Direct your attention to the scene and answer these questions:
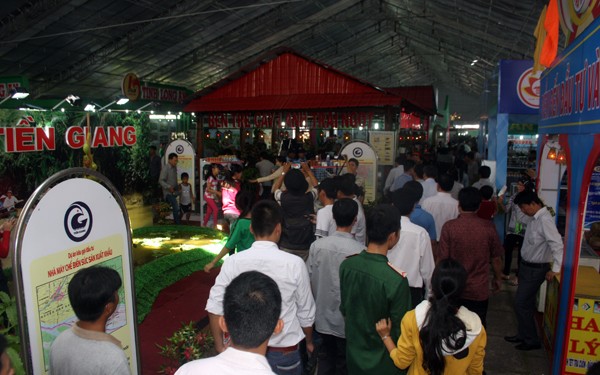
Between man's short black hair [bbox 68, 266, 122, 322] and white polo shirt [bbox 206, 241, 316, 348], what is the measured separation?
2.45 feet

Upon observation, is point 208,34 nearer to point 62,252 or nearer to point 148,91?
point 148,91

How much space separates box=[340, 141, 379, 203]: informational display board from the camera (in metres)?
10.2

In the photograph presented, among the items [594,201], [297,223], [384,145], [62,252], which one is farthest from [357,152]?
[62,252]

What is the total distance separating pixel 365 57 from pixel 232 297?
2784 centimetres

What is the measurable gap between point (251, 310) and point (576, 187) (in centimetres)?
276

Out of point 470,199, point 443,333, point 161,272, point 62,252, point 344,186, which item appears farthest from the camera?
point 161,272

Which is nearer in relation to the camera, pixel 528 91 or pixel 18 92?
pixel 528 91

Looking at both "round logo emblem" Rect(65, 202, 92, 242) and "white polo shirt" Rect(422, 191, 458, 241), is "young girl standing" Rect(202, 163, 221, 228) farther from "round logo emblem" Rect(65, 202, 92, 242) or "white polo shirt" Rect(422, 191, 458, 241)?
"round logo emblem" Rect(65, 202, 92, 242)

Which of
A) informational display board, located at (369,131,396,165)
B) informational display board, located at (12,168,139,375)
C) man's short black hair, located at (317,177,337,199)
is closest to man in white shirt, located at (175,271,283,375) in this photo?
informational display board, located at (12,168,139,375)

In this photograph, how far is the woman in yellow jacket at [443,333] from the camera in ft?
7.59

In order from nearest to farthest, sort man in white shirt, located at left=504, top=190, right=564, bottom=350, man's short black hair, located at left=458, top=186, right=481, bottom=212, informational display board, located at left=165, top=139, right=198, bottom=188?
man's short black hair, located at left=458, top=186, right=481, bottom=212 < man in white shirt, located at left=504, top=190, right=564, bottom=350 < informational display board, located at left=165, top=139, right=198, bottom=188

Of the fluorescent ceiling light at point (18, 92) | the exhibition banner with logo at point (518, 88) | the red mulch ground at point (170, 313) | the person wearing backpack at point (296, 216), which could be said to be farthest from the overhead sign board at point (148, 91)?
the person wearing backpack at point (296, 216)

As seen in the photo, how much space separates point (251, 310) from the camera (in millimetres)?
1668

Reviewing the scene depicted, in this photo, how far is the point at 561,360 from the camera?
3482mm
